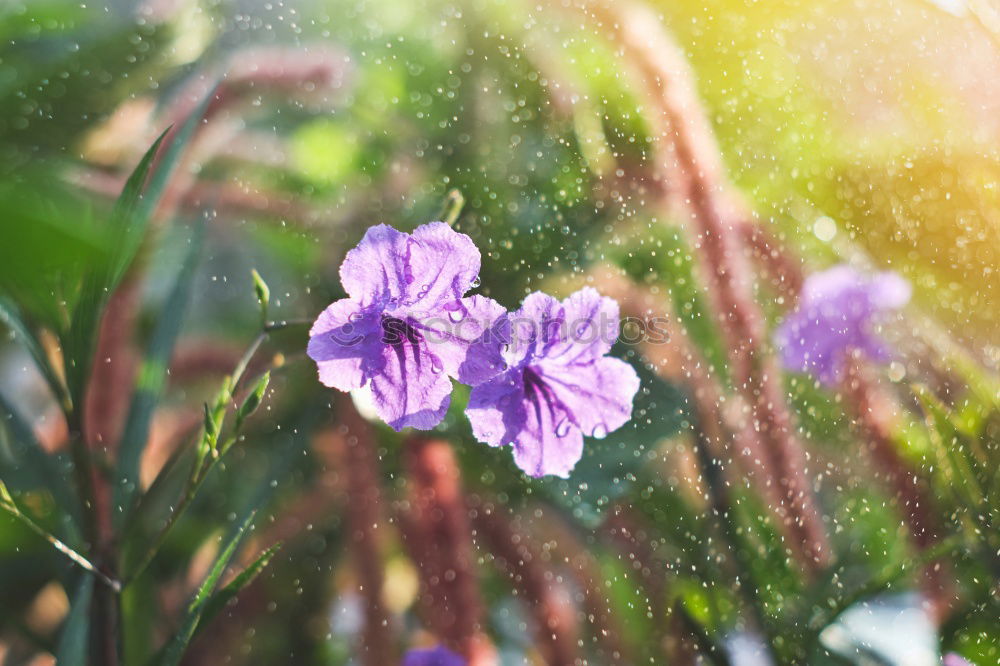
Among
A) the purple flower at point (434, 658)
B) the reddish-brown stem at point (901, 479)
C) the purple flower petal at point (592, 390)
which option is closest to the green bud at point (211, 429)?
the purple flower petal at point (592, 390)

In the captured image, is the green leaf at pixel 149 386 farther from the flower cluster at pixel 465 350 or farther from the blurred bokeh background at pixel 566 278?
the flower cluster at pixel 465 350

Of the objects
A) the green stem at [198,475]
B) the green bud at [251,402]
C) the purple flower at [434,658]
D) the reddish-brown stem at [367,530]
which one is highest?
the green bud at [251,402]

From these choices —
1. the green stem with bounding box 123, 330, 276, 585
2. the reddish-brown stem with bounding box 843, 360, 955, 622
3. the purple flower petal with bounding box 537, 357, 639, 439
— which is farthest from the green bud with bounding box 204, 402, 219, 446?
the reddish-brown stem with bounding box 843, 360, 955, 622

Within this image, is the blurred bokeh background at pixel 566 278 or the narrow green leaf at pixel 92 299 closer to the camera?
the narrow green leaf at pixel 92 299

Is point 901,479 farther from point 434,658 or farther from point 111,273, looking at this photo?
point 111,273

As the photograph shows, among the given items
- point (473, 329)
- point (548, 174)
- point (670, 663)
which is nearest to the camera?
point (473, 329)

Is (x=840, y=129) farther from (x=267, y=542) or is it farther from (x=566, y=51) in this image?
(x=267, y=542)

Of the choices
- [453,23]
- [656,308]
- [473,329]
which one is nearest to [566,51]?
[453,23]
